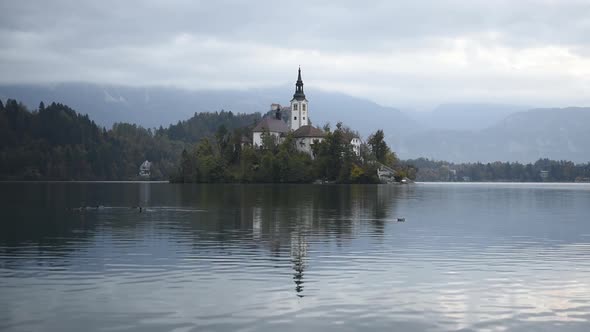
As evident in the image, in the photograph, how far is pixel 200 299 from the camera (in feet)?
74.5

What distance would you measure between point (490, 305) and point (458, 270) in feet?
Answer: 23.3

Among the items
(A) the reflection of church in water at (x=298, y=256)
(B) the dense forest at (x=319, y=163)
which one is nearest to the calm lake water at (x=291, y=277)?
(A) the reflection of church in water at (x=298, y=256)

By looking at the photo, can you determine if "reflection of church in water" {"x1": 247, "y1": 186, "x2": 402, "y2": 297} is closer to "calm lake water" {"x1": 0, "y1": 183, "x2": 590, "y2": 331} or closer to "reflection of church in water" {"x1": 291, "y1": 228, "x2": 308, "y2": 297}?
"reflection of church in water" {"x1": 291, "y1": 228, "x2": 308, "y2": 297}

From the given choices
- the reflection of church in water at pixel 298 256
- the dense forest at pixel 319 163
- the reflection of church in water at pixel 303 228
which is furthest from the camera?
the dense forest at pixel 319 163

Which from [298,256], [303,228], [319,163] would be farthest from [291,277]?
[319,163]

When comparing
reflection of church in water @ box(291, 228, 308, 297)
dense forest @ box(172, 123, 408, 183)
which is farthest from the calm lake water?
dense forest @ box(172, 123, 408, 183)

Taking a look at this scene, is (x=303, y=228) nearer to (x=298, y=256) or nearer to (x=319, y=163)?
(x=298, y=256)

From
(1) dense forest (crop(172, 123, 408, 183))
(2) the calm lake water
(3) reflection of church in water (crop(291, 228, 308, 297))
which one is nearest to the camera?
(2) the calm lake water

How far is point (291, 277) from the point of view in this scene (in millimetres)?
26984

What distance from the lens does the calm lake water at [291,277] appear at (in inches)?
795

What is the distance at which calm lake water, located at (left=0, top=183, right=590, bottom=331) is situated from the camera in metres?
20.2

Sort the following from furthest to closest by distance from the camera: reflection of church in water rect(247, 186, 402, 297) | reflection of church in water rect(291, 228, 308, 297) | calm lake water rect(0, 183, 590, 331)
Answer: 1. reflection of church in water rect(247, 186, 402, 297)
2. reflection of church in water rect(291, 228, 308, 297)
3. calm lake water rect(0, 183, 590, 331)

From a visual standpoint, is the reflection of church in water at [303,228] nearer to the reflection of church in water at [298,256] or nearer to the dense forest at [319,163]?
the reflection of church in water at [298,256]

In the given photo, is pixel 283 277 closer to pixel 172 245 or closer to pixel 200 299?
pixel 200 299
